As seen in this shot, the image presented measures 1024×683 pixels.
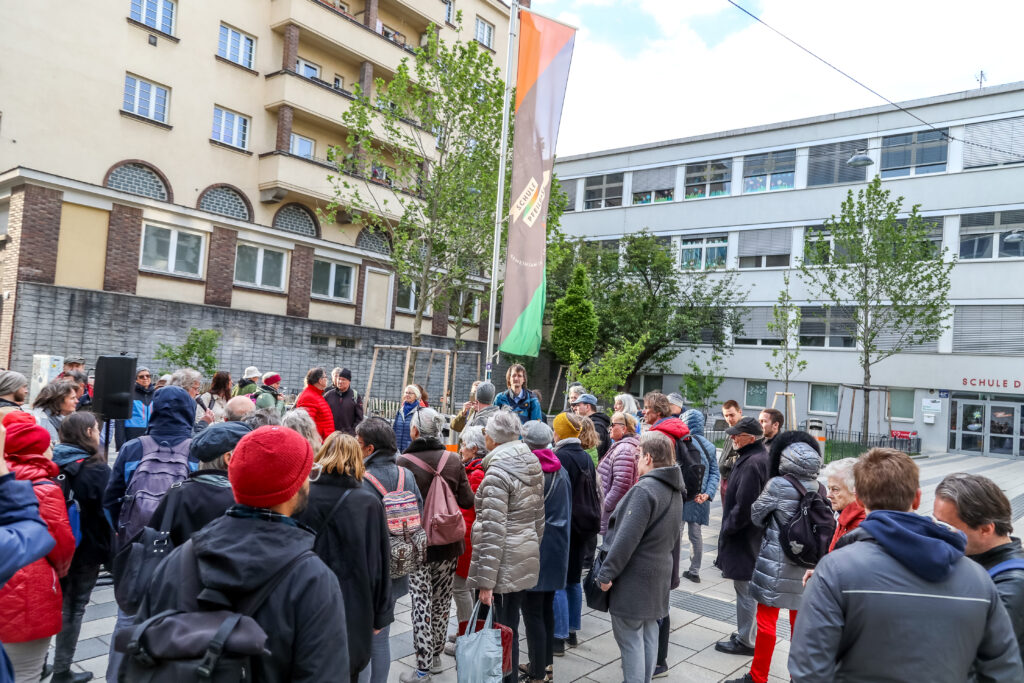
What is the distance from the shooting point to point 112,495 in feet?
13.7

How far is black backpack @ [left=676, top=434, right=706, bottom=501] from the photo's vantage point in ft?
20.9

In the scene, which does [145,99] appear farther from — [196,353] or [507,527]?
[507,527]

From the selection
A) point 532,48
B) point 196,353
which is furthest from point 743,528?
point 196,353

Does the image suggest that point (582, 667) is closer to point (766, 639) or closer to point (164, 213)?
point (766, 639)

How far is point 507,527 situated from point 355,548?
1.32 m

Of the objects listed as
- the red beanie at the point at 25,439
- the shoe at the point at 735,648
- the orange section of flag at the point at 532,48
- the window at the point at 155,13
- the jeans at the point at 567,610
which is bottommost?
the shoe at the point at 735,648

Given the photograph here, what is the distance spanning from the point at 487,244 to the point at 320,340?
763cm

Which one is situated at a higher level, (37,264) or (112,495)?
(37,264)

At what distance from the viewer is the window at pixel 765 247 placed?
3070cm

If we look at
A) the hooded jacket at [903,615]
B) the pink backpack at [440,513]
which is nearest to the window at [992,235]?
the pink backpack at [440,513]

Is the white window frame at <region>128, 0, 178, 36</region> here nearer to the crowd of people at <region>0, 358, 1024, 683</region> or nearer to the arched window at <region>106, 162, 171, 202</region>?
the arched window at <region>106, 162, 171, 202</region>

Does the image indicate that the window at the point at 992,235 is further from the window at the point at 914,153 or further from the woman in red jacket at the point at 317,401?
the woman in red jacket at the point at 317,401

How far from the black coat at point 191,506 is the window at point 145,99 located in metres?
19.0

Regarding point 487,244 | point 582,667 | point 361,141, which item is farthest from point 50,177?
point 582,667
